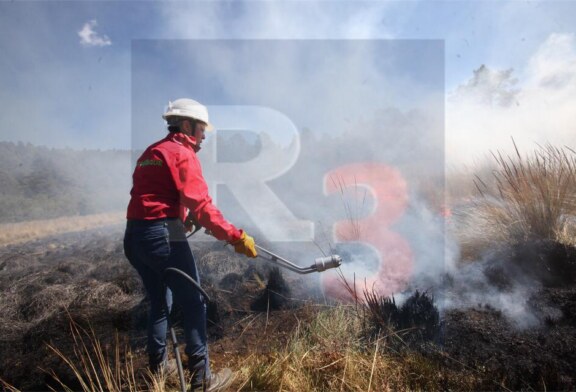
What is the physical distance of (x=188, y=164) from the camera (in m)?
2.28

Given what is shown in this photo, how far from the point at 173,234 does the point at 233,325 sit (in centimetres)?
156

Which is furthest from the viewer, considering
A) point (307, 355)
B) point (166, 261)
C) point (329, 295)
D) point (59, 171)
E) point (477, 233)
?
point (59, 171)

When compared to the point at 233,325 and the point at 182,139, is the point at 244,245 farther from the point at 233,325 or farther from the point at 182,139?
the point at 233,325

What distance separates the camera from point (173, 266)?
7.74ft

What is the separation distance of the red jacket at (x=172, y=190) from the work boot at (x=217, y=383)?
1.06 meters

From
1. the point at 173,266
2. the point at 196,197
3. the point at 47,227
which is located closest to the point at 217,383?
the point at 173,266

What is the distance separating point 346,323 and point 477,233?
2720 mm

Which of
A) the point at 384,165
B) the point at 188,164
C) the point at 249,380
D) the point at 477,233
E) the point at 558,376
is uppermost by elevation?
the point at 384,165

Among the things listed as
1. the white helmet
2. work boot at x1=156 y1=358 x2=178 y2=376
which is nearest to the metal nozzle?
work boot at x1=156 y1=358 x2=178 y2=376

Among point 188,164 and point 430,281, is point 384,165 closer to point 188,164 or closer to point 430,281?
point 430,281

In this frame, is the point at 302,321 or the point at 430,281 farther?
the point at 430,281

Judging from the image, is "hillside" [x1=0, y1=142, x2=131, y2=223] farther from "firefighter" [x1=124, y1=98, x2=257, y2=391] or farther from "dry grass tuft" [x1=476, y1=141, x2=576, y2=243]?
"dry grass tuft" [x1=476, y1=141, x2=576, y2=243]

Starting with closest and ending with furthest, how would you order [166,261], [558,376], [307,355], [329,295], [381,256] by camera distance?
[558,376]
[166,261]
[307,355]
[329,295]
[381,256]

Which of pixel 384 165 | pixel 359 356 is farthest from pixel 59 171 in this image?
pixel 359 356
